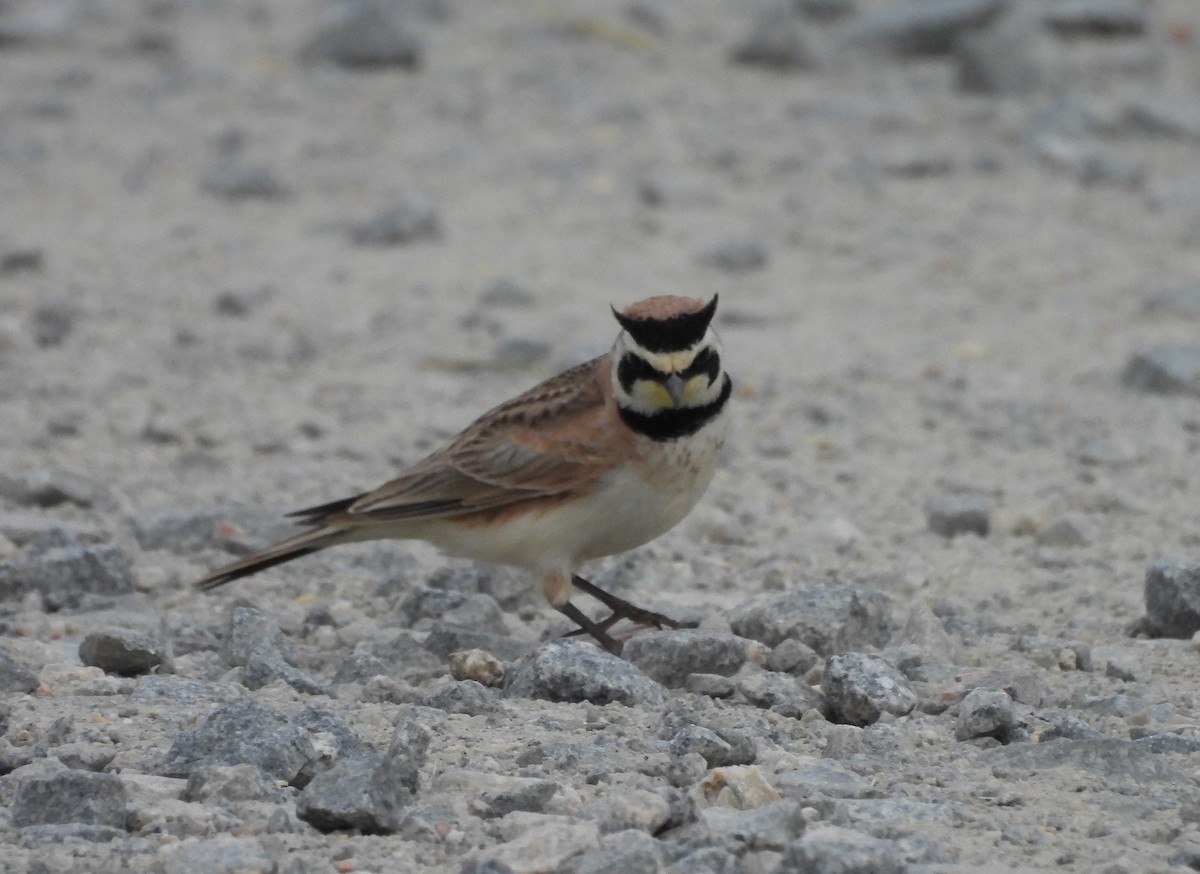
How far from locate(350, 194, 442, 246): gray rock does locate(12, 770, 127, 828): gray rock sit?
7019 millimetres

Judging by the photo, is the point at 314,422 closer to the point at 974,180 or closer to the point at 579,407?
the point at 579,407

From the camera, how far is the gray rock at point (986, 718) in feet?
15.5

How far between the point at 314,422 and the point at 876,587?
284 centimetres

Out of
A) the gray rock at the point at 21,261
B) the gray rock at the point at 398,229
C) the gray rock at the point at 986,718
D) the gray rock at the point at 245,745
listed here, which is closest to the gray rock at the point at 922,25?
the gray rock at the point at 398,229

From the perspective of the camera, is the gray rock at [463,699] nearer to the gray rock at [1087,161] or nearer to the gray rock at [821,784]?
the gray rock at [821,784]

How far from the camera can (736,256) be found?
10406 mm

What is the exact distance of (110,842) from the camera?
3.93 meters

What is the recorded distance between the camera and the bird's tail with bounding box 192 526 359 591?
19.5 ft

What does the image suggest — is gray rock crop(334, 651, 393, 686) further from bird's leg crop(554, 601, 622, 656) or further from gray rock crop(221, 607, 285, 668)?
bird's leg crop(554, 601, 622, 656)

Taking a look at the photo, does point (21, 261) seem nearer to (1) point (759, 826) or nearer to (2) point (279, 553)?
(2) point (279, 553)

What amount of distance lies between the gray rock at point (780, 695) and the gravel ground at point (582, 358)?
0.04 ft

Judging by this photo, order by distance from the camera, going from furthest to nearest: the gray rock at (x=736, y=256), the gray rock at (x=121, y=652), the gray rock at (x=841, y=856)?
the gray rock at (x=736, y=256)
the gray rock at (x=121, y=652)
the gray rock at (x=841, y=856)

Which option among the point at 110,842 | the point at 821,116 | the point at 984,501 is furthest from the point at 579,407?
the point at 821,116

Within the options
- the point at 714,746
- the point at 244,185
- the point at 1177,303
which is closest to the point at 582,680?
the point at 714,746
